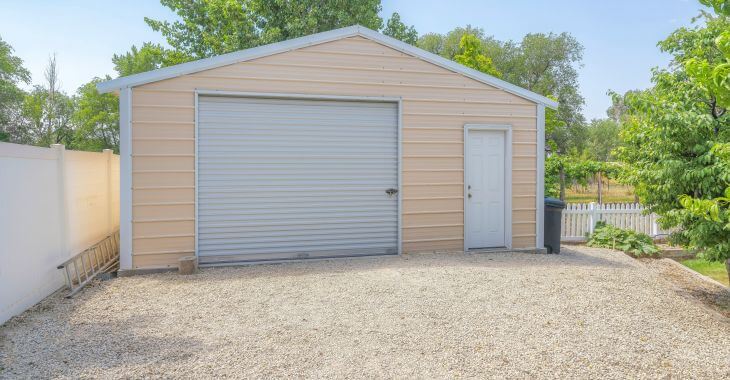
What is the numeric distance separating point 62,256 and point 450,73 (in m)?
6.05

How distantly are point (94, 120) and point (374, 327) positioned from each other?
31425 millimetres

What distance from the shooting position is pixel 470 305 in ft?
14.8

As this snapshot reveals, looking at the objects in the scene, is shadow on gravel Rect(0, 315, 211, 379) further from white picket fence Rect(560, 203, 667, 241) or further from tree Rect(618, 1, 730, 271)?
white picket fence Rect(560, 203, 667, 241)

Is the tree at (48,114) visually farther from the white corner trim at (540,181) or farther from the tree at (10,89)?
the white corner trim at (540,181)

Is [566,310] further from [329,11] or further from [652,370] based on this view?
[329,11]

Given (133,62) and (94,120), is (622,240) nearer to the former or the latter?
(133,62)

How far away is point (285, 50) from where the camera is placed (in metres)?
6.54

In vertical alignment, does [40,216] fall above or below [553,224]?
above

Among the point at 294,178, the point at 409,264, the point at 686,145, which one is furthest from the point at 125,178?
the point at 686,145

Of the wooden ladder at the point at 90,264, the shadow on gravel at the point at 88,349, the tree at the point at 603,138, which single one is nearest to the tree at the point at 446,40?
the tree at the point at 603,138

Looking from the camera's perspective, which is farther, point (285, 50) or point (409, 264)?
point (285, 50)

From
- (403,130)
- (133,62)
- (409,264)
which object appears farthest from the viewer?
(133,62)

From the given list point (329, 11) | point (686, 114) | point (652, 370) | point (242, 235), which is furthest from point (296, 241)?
point (329, 11)

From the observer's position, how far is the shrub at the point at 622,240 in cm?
881
